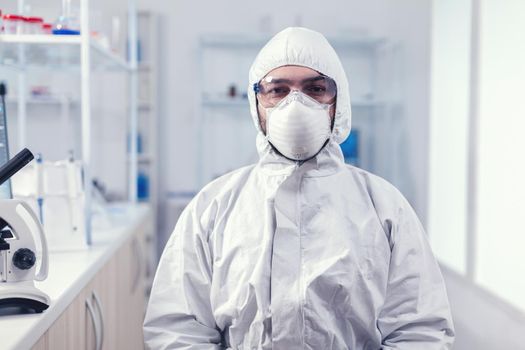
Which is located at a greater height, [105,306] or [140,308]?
[105,306]

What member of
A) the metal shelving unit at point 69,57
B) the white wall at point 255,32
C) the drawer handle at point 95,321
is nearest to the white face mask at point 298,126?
the drawer handle at point 95,321

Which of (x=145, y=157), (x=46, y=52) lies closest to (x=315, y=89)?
(x=46, y=52)

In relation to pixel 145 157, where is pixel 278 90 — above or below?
above

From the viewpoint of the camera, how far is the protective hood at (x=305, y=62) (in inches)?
51.5

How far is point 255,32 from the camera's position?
12.9ft

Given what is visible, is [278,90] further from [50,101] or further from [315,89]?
[50,101]

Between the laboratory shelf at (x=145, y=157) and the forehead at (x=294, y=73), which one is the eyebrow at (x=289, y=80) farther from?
the laboratory shelf at (x=145, y=157)

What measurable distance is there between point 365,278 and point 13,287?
0.70m

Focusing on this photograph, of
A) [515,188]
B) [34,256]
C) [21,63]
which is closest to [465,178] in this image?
[515,188]

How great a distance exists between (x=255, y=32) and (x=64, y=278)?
283 centimetres

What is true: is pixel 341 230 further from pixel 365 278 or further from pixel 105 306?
pixel 105 306

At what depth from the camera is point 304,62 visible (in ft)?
4.29

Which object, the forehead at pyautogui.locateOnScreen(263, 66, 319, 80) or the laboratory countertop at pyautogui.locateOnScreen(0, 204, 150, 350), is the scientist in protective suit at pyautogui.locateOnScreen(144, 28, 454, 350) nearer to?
the forehead at pyautogui.locateOnScreen(263, 66, 319, 80)

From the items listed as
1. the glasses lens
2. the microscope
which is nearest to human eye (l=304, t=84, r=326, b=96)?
the glasses lens
